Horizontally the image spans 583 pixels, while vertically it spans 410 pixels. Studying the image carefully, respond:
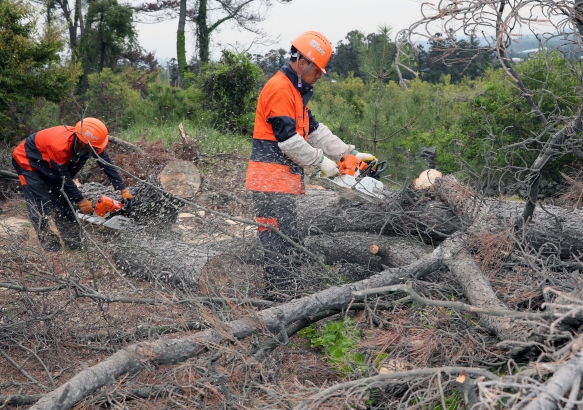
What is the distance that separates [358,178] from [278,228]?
707mm

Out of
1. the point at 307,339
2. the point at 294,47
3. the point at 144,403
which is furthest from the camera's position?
the point at 294,47

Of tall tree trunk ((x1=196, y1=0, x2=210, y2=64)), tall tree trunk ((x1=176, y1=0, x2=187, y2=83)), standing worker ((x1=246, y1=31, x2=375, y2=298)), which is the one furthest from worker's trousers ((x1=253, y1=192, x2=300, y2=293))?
tall tree trunk ((x1=196, y1=0, x2=210, y2=64))

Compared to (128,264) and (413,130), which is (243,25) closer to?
(413,130)

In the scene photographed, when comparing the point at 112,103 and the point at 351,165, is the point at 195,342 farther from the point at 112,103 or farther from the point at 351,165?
the point at 112,103

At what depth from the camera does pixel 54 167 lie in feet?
16.9

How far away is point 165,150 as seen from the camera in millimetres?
7996

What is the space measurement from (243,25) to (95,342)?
17.6m

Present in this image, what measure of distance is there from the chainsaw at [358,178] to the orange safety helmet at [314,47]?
74 centimetres

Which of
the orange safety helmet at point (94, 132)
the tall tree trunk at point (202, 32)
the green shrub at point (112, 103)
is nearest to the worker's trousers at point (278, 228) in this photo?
the orange safety helmet at point (94, 132)

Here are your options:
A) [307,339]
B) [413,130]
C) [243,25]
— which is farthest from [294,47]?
[243,25]

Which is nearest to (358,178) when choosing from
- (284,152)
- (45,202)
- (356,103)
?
(284,152)

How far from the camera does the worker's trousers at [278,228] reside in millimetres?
3761

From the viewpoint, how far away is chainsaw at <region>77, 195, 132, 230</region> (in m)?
5.07

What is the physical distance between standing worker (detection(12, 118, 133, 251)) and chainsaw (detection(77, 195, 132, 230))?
0.43 ft
